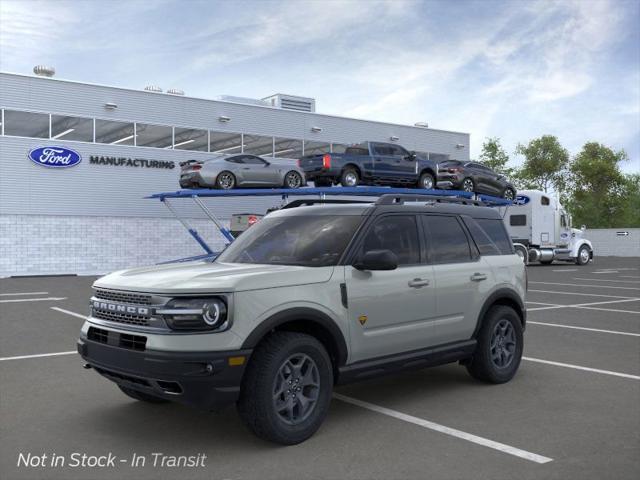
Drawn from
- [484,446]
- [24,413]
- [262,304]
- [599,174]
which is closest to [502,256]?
[484,446]

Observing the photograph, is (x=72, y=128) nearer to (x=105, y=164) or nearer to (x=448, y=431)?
(x=105, y=164)

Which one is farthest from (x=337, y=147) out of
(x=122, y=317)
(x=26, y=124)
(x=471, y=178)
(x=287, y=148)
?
(x=122, y=317)

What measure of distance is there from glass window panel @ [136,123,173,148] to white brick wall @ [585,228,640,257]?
1448 inches

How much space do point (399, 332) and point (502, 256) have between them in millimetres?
2052

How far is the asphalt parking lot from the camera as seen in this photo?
4.27 m

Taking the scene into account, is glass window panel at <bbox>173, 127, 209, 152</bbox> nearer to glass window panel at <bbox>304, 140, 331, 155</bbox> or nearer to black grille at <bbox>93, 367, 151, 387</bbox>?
glass window panel at <bbox>304, 140, 331, 155</bbox>

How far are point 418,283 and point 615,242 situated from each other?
51006 mm

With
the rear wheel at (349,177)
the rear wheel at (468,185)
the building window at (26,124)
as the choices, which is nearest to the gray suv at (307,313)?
the rear wheel at (349,177)

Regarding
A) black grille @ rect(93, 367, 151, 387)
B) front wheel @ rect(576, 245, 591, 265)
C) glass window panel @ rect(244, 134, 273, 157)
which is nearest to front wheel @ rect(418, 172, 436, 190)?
glass window panel @ rect(244, 134, 273, 157)

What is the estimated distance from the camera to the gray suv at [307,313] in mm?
4461

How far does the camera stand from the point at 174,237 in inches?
1227

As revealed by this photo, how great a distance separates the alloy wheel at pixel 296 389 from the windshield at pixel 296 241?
838 millimetres

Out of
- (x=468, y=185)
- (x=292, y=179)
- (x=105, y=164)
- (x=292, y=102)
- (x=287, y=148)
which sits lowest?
(x=468, y=185)

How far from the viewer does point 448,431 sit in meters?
5.05
